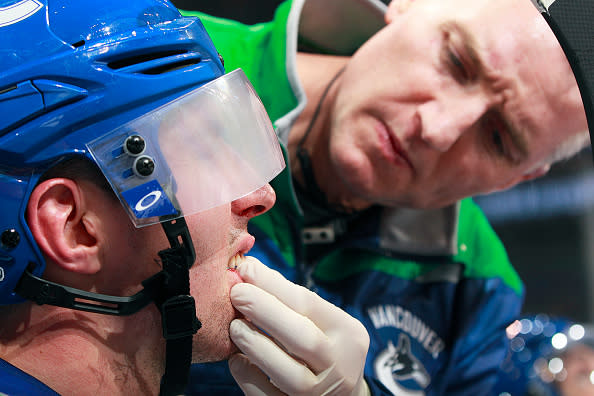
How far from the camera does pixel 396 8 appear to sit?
1621 mm

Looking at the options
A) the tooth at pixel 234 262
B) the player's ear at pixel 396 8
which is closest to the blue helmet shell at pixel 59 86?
the tooth at pixel 234 262

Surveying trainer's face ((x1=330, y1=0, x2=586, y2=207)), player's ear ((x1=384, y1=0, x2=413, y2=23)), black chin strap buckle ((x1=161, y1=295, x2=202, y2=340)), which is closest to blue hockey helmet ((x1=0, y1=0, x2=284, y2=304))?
black chin strap buckle ((x1=161, y1=295, x2=202, y2=340))

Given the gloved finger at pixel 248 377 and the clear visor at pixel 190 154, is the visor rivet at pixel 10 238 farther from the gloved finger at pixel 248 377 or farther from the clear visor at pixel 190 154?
the gloved finger at pixel 248 377

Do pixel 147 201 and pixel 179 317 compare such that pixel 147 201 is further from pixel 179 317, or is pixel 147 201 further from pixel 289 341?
pixel 289 341

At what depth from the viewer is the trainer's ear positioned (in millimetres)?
866

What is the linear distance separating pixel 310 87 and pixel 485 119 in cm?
48

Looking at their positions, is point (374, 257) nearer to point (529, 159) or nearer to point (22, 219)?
point (529, 159)

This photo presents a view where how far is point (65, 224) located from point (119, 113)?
0.18 m

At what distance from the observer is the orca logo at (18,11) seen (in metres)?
0.86

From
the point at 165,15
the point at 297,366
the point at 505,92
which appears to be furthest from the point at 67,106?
the point at 505,92

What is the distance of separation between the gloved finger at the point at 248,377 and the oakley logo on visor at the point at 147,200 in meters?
0.34

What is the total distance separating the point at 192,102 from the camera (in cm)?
91

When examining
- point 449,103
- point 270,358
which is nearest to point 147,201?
point 270,358

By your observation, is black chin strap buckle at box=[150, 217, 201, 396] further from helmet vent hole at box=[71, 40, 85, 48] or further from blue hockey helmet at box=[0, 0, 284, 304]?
helmet vent hole at box=[71, 40, 85, 48]
